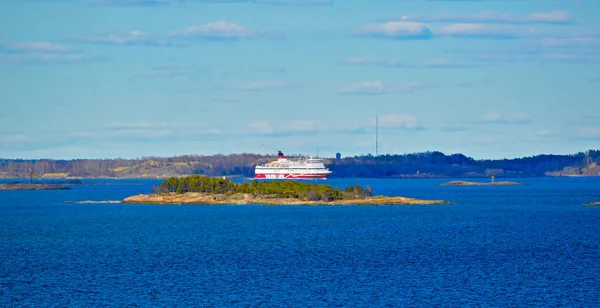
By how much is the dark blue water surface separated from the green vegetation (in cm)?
2277

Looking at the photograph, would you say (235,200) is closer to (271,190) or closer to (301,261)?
(271,190)

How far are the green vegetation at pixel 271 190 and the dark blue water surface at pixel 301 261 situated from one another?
896 inches

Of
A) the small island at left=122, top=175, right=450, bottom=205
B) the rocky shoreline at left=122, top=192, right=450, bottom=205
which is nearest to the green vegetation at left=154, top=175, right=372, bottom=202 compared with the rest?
the small island at left=122, top=175, right=450, bottom=205

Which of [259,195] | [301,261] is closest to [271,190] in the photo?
[259,195]

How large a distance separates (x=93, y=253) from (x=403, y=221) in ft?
136

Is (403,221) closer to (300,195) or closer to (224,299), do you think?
(300,195)

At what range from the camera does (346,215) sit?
109938 millimetres

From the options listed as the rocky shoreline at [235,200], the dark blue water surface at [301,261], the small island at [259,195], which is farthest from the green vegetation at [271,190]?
the dark blue water surface at [301,261]

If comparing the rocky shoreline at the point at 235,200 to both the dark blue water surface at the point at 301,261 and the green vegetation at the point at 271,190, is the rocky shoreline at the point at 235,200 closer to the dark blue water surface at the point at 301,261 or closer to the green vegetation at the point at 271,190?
the green vegetation at the point at 271,190

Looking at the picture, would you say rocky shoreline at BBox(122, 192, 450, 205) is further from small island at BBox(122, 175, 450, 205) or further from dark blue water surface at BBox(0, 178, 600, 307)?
dark blue water surface at BBox(0, 178, 600, 307)

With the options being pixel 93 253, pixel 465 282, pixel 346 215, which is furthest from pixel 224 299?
pixel 346 215

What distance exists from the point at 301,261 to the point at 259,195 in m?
70.6

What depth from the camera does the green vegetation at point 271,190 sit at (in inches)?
5064

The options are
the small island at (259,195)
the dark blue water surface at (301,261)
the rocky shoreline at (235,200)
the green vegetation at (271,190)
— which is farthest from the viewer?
the green vegetation at (271,190)
